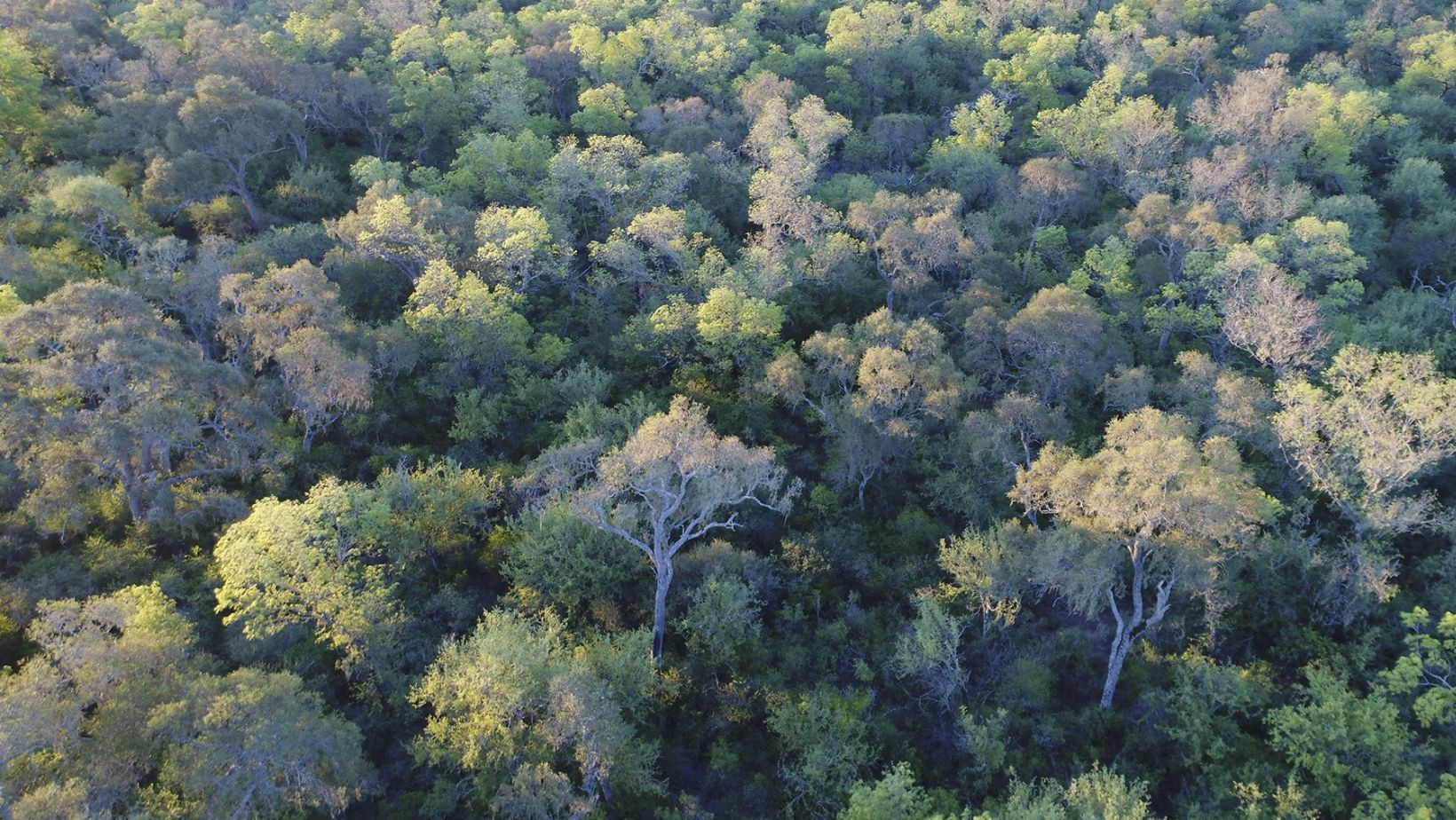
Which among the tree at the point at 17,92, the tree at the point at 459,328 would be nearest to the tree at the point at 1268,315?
the tree at the point at 459,328

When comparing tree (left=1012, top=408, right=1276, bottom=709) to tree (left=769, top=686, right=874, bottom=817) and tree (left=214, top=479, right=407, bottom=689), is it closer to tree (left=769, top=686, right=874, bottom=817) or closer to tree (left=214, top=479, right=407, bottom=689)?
tree (left=769, top=686, right=874, bottom=817)

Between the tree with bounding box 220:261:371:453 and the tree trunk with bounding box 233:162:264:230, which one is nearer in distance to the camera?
the tree with bounding box 220:261:371:453

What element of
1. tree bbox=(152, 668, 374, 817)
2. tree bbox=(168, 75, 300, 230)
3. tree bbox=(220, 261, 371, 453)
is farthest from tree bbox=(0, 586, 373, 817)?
tree bbox=(168, 75, 300, 230)

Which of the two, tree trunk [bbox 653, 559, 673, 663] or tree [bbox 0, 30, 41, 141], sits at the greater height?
tree [bbox 0, 30, 41, 141]

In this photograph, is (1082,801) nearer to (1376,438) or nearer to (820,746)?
(820,746)

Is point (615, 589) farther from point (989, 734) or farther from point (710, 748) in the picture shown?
point (989, 734)


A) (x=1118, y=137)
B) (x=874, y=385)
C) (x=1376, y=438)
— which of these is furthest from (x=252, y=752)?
(x=1118, y=137)
